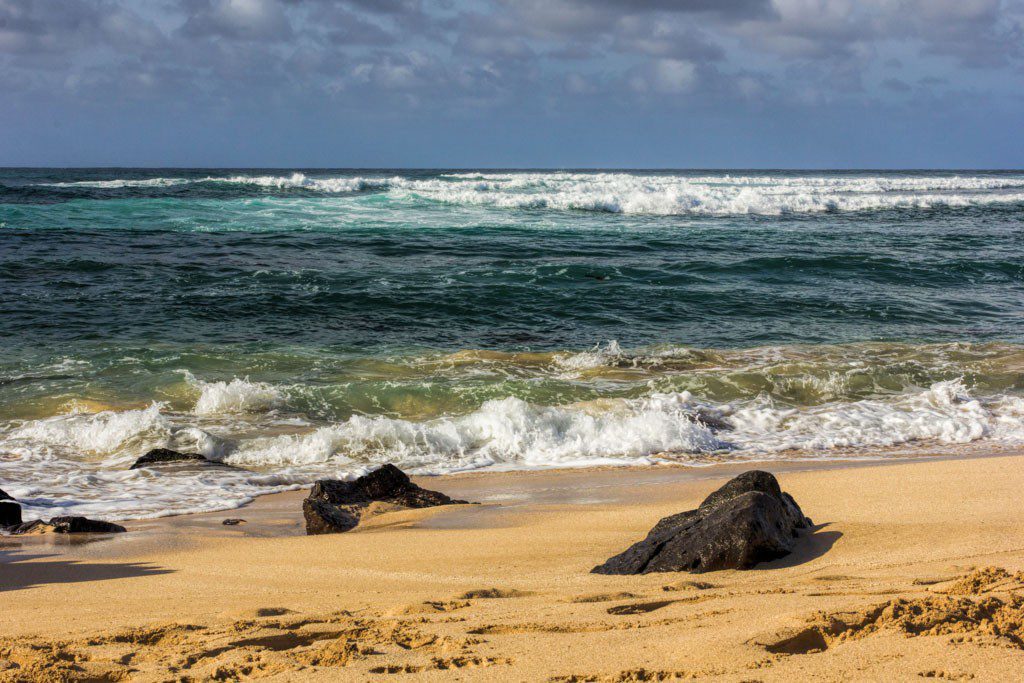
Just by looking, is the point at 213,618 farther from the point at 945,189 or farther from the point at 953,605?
the point at 945,189

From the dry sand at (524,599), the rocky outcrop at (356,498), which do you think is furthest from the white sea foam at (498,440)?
the dry sand at (524,599)

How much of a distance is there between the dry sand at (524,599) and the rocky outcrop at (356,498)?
0.17 metres

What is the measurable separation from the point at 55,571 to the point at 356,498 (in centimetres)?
193

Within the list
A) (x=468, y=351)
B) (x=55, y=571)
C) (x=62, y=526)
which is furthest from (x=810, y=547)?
(x=468, y=351)

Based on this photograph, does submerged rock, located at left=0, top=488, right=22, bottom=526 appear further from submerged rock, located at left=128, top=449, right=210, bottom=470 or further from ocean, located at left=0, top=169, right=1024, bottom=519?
submerged rock, located at left=128, top=449, right=210, bottom=470

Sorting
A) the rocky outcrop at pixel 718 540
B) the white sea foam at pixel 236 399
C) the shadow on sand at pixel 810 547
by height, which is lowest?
the white sea foam at pixel 236 399

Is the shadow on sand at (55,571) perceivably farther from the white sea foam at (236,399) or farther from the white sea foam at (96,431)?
the white sea foam at (236,399)

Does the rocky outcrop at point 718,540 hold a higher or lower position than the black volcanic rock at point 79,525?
higher

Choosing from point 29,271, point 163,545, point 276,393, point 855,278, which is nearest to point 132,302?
point 29,271

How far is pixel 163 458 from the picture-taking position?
6.79m

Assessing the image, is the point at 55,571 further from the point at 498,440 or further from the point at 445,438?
the point at 498,440

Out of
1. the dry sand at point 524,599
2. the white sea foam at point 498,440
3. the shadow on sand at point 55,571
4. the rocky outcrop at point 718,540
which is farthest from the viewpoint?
the white sea foam at point 498,440

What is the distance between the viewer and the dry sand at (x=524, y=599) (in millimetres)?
2504

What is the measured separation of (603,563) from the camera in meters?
3.90
